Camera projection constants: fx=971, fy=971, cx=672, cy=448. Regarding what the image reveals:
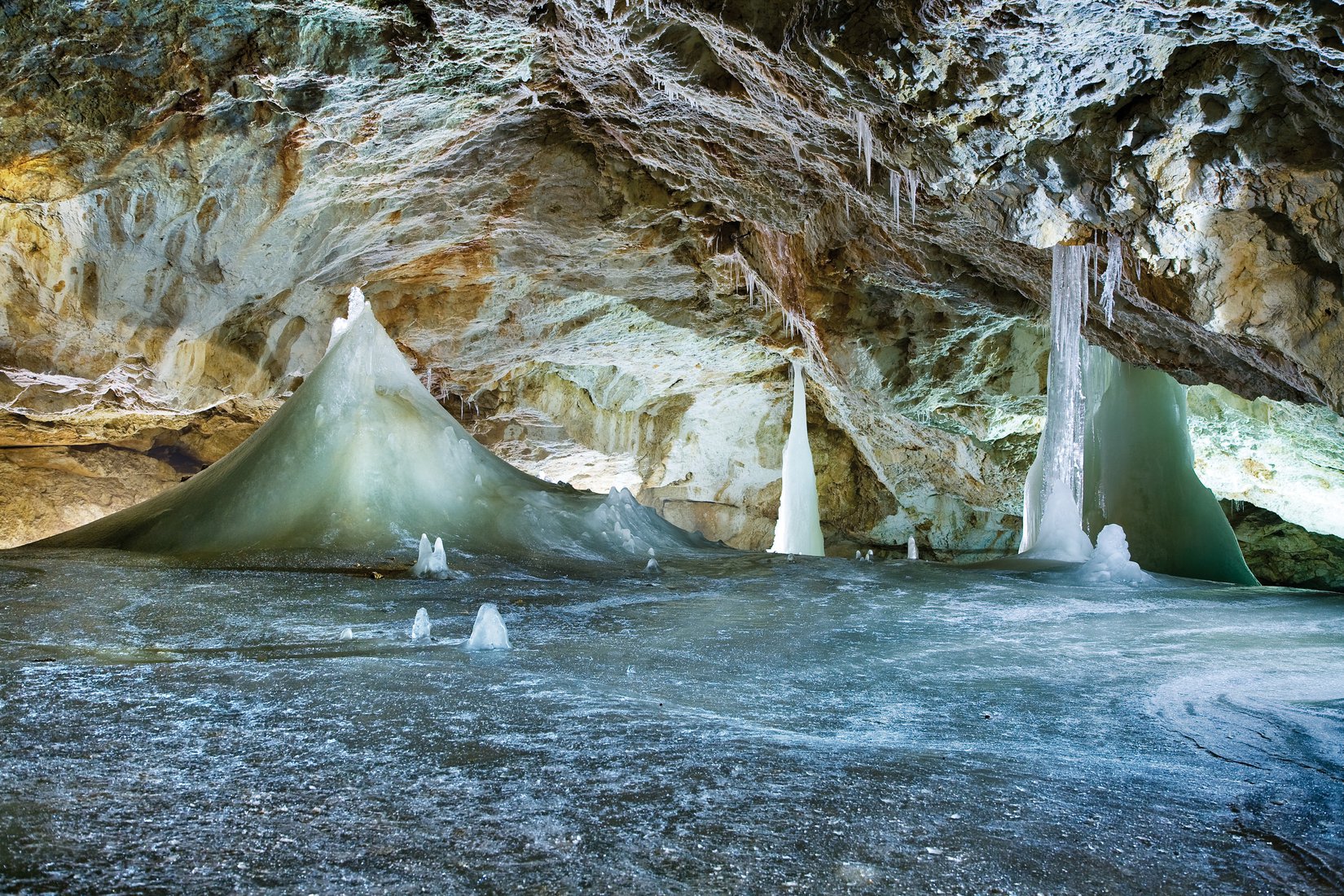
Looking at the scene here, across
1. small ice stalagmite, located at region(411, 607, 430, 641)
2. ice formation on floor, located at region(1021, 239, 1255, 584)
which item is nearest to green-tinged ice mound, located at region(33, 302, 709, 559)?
small ice stalagmite, located at region(411, 607, 430, 641)

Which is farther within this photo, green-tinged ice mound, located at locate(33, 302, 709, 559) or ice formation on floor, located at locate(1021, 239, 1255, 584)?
ice formation on floor, located at locate(1021, 239, 1255, 584)

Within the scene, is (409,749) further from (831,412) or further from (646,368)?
(831,412)

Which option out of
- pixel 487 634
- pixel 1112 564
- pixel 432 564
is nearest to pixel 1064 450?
pixel 1112 564

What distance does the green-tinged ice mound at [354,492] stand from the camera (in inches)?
275

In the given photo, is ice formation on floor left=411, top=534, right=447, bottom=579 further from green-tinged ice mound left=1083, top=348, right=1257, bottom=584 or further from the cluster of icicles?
green-tinged ice mound left=1083, top=348, right=1257, bottom=584

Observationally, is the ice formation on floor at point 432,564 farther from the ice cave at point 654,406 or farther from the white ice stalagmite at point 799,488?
the white ice stalagmite at point 799,488

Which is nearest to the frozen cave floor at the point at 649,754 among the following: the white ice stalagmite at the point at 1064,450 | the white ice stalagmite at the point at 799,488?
the white ice stalagmite at the point at 1064,450

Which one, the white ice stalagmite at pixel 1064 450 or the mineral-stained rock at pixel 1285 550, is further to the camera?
the mineral-stained rock at pixel 1285 550

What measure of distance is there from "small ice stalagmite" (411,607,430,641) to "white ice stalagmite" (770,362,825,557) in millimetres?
8645

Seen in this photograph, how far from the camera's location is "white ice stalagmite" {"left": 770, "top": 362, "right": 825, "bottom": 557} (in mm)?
12445

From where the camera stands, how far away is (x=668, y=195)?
29.3 ft

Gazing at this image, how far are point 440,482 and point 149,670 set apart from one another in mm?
4834

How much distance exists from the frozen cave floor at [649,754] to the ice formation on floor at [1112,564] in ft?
8.30

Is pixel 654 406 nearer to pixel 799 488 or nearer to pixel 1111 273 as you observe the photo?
pixel 799 488
